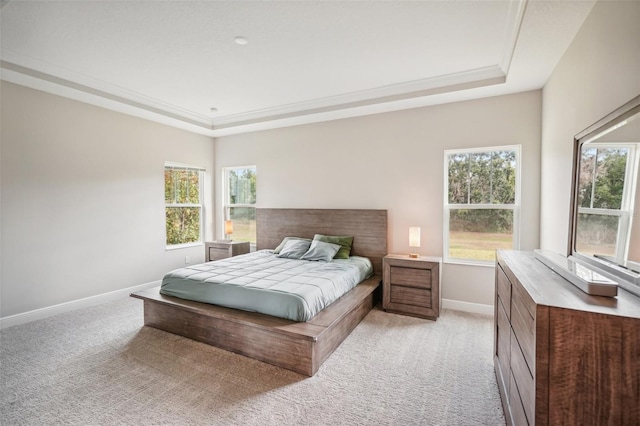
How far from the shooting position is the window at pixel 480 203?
352 cm

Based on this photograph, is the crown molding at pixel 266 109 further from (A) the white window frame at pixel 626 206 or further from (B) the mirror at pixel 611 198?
(A) the white window frame at pixel 626 206

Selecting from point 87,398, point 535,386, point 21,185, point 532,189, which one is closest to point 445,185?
point 532,189

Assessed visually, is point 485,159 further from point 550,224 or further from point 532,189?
point 550,224

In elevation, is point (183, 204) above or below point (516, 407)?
above

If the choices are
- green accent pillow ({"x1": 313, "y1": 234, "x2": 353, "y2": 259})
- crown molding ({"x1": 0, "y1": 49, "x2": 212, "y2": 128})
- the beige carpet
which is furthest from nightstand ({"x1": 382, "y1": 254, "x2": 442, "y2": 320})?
crown molding ({"x1": 0, "y1": 49, "x2": 212, "y2": 128})

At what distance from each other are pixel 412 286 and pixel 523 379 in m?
2.16

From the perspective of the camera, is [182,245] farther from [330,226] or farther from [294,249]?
[330,226]

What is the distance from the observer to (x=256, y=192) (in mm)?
5277

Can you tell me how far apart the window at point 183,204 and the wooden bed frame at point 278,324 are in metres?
2.02

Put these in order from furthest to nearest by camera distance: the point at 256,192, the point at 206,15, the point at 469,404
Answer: the point at 256,192
the point at 206,15
the point at 469,404

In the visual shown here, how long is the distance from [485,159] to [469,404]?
283 cm

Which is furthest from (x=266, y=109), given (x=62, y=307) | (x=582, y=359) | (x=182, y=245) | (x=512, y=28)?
(x=582, y=359)

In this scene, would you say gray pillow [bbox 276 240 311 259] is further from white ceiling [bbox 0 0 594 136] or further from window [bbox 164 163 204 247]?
window [bbox 164 163 204 247]

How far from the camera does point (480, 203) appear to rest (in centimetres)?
367
